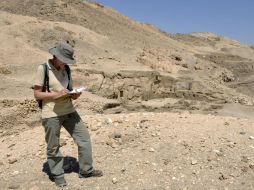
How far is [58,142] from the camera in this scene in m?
4.76

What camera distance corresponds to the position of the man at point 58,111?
458 centimetres

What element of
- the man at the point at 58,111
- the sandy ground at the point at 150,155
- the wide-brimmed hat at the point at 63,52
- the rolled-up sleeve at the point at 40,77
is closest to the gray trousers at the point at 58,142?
the man at the point at 58,111

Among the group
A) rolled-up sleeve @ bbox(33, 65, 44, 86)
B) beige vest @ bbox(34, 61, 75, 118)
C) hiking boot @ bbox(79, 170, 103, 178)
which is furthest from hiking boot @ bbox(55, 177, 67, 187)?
rolled-up sleeve @ bbox(33, 65, 44, 86)

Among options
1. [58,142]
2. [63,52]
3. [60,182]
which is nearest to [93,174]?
[60,182]

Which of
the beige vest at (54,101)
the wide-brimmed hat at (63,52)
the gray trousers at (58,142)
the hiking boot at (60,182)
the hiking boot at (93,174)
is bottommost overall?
the hiking boot at (60,182)

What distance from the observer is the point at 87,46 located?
16.1 m

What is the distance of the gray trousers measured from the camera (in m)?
4.70

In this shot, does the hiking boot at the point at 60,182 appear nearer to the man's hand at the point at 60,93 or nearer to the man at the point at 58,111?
the man at the point at 58,111

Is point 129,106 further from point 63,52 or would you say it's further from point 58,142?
point 63,52

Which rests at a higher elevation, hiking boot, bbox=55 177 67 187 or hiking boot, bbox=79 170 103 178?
hiking boot, bbox=79 170 103 178

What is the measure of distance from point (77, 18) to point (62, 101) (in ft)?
56.0

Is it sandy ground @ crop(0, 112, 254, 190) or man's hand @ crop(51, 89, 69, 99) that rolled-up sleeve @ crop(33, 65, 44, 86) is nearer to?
man's hand @ crop(51, 89, 69, 99)

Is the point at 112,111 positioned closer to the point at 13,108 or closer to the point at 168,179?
the point at 13,108

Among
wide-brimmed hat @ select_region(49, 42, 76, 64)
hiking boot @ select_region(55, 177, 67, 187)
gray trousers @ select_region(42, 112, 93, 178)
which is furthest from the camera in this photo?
hiking boot @ select_region(55, 177, 67, 187)
